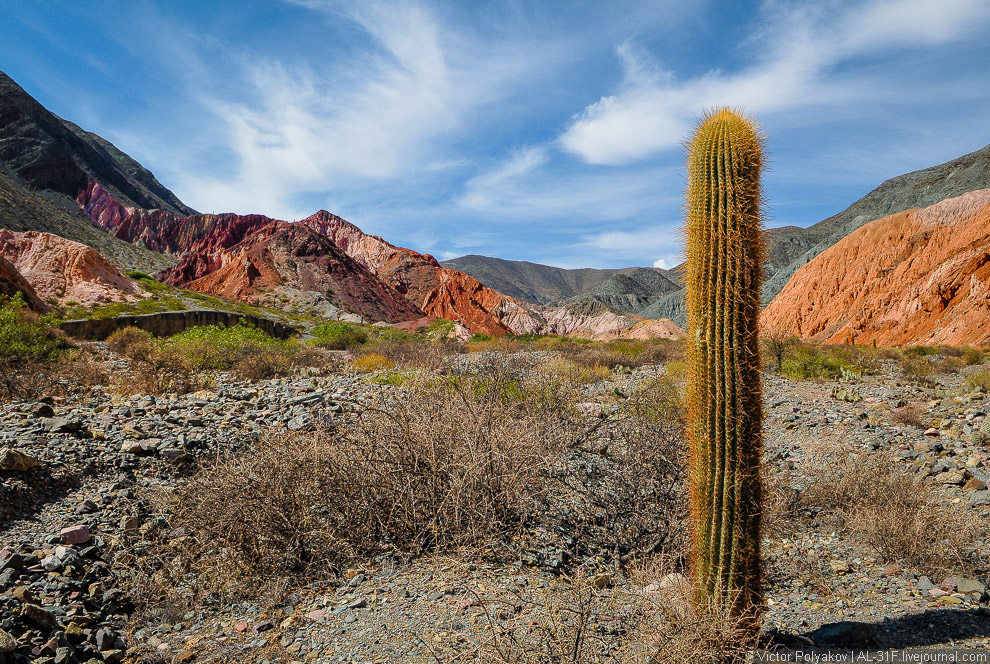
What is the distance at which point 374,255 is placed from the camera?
7575 centimetres

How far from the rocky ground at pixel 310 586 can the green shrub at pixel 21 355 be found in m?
1.36

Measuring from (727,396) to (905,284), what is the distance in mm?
31467

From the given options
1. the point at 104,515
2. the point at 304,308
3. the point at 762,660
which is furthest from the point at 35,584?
the point at 304,308

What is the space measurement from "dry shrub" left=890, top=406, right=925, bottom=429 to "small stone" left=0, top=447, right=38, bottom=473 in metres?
10.7

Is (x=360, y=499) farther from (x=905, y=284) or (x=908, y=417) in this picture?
(x=905, y=284)

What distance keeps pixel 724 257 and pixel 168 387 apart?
344 inches

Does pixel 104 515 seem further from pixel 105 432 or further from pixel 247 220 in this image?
pixel 247 220

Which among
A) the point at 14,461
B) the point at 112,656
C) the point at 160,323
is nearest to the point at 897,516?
the point at 112,656

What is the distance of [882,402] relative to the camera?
8703mm

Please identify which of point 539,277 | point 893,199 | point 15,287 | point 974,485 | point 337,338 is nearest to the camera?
point 974,485

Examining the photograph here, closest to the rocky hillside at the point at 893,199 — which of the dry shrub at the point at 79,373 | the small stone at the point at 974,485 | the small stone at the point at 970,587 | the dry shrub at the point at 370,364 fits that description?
the dry shrub at the point at 370,364

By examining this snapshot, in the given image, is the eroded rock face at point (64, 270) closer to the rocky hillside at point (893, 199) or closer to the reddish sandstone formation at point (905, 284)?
the reddish sandstone formation at point (905, 284)

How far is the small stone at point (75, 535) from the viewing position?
380 cm

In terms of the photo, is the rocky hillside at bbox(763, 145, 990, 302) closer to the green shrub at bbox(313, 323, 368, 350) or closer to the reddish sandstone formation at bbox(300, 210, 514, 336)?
the green shrub at bbox(313, 323, 368, 350)
